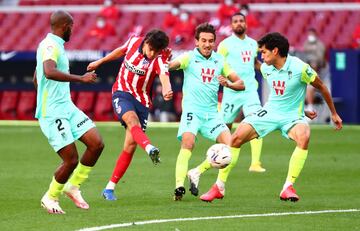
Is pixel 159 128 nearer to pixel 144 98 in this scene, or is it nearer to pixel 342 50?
pixel 342 50

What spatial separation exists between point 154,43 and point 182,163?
1473mm

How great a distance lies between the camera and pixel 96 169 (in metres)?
17.5

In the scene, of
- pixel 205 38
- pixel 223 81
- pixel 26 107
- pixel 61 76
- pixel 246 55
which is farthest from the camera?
pixel 26 107

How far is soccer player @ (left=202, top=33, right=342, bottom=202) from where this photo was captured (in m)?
13.1

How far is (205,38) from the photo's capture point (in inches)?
541

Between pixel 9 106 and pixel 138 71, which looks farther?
pixel 9 106

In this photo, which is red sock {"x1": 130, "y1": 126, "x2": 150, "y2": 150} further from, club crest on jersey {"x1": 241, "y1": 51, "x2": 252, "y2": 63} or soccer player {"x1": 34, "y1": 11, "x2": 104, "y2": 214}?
club crest on jersey {"x1": 241, "y1": 51, "x2": 252, "y2": 63}

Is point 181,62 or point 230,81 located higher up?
point 181,62

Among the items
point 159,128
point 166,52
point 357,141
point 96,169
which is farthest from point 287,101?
Answer: point 159,128

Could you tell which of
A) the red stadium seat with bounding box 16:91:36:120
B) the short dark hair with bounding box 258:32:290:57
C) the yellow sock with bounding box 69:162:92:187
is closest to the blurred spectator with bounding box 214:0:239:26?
the red stadium seat with bounding box 16:91:36:120

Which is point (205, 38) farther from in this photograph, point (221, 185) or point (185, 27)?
point (185, 27)

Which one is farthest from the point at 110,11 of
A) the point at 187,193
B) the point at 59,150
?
the point at 59,150

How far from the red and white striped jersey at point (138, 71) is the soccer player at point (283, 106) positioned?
1.18 meters

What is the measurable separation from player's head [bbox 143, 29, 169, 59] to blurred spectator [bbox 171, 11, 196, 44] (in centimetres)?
1728
